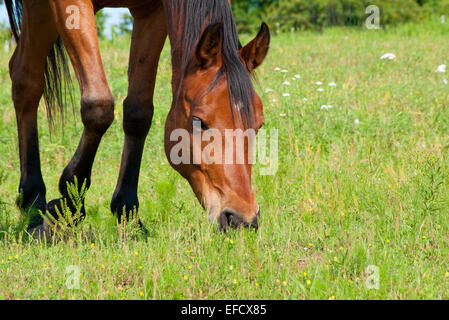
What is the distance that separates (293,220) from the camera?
4035 mm

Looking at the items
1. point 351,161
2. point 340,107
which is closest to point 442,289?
point 351,161

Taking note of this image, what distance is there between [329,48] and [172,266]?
9080 mm

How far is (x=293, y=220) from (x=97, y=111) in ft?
5.12

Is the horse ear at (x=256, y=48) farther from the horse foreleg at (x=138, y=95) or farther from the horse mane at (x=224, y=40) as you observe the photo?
the horse foreleg at (x=138, y=95)

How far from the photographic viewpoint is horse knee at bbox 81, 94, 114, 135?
138 inches

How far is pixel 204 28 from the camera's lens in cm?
320

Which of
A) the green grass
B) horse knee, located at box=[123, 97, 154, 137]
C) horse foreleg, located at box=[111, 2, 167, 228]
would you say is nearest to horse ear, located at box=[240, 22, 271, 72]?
the green grass

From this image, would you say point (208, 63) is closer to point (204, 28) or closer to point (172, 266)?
point (204, 28)

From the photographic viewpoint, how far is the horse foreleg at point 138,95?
4.22m

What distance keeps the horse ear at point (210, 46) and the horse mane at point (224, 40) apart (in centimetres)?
5

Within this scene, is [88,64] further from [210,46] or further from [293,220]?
[293,220]

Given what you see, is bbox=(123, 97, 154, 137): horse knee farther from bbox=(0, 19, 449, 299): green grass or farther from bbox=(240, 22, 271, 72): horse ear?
bbox=(240, 22, 271, 72): horse ear

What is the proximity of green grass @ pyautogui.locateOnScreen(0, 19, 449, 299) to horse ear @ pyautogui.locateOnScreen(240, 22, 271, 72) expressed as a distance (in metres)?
0.99

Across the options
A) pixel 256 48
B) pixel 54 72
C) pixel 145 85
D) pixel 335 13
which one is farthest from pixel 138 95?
pixel 335 13
